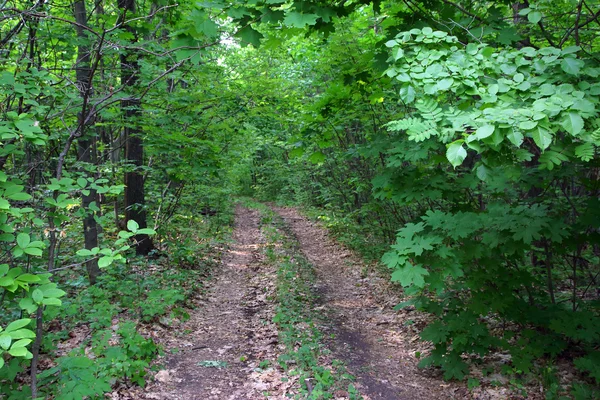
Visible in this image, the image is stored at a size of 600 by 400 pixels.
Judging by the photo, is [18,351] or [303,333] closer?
[18,351]

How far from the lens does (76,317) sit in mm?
5465

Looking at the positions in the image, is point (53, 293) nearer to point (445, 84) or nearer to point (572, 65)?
point (445, 84)

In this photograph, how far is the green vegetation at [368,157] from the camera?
8.46 ft

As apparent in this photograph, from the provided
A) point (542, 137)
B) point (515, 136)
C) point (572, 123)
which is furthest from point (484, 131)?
point (572, 123)

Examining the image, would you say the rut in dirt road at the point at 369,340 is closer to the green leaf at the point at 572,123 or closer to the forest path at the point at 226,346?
the forest path at the point at 226,346

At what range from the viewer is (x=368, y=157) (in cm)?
525

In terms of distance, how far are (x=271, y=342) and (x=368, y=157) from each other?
3.08m

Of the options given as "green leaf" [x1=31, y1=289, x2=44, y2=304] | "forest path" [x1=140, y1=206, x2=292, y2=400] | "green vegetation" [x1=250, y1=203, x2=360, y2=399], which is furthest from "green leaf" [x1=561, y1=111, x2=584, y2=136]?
"forest path" [x1=140, y1=206, x2=292, y2=400]

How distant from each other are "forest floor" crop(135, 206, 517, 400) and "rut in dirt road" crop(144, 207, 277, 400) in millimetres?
12

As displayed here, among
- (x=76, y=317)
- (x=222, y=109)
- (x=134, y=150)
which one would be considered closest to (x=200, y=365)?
(x=76, y=317)

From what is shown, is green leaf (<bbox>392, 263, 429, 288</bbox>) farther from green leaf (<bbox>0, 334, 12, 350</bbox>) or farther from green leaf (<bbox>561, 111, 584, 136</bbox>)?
green leaf (<bbox>0, 334, 12, 350</bbox>)

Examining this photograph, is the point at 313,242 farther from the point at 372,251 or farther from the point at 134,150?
the point at 134,150

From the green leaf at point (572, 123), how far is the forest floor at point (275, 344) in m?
3.55

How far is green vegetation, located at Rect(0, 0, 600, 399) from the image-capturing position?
102 inches
